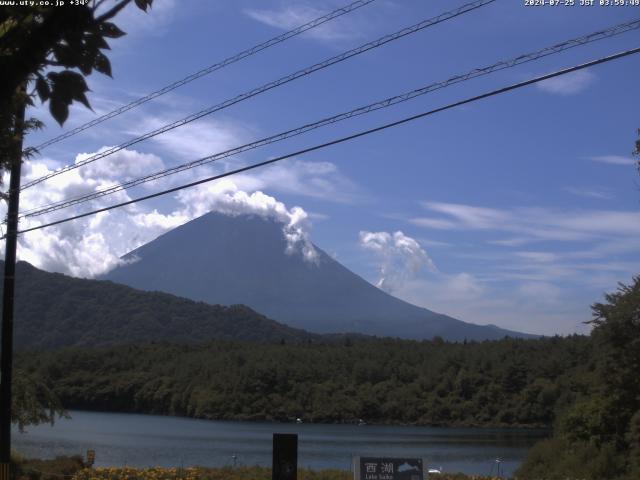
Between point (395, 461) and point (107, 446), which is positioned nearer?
point (395, 461)

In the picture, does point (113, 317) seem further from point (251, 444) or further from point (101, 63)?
point (101, 63)

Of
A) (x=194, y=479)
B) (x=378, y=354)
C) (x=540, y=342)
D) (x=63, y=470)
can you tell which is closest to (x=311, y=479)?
(x=194, y=479)

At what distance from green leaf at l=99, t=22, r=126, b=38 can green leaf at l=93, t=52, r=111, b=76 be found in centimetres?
9

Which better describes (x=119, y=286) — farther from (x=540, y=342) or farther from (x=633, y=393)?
(x=633, y=393)

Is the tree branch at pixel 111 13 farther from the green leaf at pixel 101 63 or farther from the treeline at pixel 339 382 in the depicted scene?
the treeline at pixel 339 382

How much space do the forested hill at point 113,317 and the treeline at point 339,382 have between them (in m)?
78.8

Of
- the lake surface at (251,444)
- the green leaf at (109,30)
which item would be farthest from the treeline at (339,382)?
the green leaf at (109,30)

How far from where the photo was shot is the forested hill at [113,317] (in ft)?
565

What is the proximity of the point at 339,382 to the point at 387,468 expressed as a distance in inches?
2857

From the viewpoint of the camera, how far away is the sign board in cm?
1062

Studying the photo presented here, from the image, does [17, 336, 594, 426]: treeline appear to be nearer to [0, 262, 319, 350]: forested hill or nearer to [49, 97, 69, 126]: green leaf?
[49, 97, 69, 126]: green leaf

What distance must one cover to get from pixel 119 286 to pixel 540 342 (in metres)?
131

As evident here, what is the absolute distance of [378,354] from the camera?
91.3 metres

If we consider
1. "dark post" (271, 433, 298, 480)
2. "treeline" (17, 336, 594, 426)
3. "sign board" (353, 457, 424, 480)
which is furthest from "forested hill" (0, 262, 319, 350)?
"dark post" (271, 433, 298, 480)
